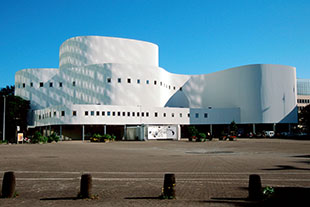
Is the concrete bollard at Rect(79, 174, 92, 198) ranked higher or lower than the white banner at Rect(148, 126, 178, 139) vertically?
lower

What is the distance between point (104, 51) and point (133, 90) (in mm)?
12423

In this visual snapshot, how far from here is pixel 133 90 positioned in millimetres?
72938

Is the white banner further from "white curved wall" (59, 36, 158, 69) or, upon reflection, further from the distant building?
the distant building

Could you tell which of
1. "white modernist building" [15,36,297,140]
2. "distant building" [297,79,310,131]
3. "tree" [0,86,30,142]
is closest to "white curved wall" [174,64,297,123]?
"white modernist building" [15,36,297,140]

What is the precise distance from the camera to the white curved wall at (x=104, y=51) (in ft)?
251

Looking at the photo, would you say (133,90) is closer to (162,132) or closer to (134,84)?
(134,84)

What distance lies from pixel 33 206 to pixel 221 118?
73.6 m

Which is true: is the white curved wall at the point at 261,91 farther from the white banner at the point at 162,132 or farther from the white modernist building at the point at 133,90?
the white banner at the point at 162,132

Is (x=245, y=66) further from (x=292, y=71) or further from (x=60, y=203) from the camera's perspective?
(x=60, y=203)

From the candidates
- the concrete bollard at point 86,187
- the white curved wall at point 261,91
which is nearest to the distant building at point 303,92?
the white curved wall at point 261,91

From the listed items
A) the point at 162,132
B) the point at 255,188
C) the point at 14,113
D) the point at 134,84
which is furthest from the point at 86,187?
the point at 14,113

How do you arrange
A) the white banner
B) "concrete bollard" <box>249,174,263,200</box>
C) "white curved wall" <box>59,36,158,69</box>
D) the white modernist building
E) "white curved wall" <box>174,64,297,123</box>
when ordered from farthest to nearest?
"white curved wall" <box>59,36,158,69</box>
"white curved wall" <box>174,64,297,123</box>
the white modernist building
the white banner
"concrete bollard" <box>249,174,263,200</box>

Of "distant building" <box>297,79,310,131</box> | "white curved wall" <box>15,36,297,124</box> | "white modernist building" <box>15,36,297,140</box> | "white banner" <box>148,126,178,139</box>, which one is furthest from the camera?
"distant building" <box>297,79,310,131</box>

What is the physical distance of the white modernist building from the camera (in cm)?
7094
